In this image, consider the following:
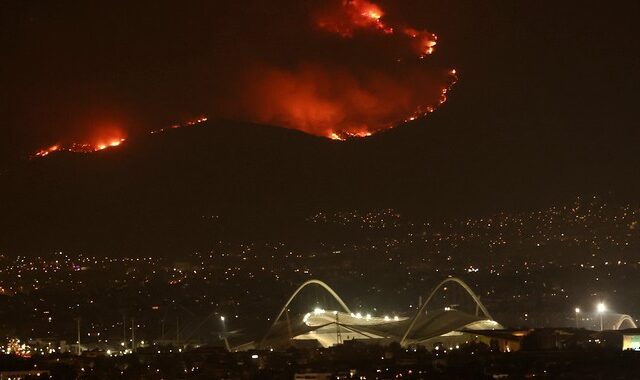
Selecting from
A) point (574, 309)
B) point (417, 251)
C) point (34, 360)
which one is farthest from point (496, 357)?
point (417, 251)

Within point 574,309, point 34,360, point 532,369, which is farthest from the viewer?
point 574,309

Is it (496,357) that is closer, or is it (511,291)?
(496,357)

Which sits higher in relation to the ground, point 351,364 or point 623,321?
point 623,321

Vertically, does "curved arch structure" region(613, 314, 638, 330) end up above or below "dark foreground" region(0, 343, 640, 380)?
above

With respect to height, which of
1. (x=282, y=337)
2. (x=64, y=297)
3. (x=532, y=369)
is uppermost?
(x=64, y=297)

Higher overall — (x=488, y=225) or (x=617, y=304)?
(x=488, y=225)

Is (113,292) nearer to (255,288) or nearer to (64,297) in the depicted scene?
(64,297)

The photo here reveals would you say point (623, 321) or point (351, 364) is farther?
point (623, 321)

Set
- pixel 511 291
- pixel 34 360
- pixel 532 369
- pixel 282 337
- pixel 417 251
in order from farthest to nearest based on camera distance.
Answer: pixel 417 251, pixel 511 291, pixel 282 337, pixel 34 360, pixel 532 369

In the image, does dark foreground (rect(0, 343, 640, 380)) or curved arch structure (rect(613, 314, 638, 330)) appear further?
curved arch structure (rect(613, 314, 638, 330))

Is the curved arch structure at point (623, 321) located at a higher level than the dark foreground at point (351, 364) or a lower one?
higher

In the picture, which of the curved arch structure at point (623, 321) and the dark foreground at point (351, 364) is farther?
the curved arch structure at point (623, 321)
